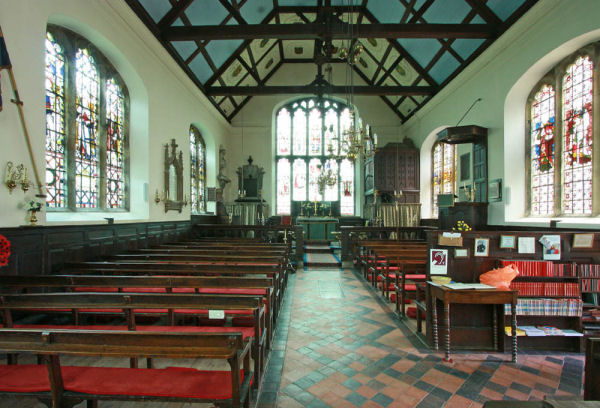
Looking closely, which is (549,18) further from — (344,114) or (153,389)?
(344,114)

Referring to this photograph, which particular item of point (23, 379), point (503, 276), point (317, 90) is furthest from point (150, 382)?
point (317, 90)

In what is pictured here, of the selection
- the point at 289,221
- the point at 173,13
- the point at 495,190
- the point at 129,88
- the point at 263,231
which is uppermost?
the point at 173,13

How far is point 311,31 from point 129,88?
4.49 m

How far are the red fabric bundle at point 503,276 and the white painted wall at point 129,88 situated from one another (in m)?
5.66

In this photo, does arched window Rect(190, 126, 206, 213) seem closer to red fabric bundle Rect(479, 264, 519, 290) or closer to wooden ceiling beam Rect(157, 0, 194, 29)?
wooden ceiling beam Rect(157, 0, 194, 29)

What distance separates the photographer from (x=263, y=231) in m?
9.84

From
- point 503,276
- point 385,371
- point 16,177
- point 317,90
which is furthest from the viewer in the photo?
point 317,90

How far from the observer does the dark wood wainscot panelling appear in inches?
149

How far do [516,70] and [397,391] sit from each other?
7373mm

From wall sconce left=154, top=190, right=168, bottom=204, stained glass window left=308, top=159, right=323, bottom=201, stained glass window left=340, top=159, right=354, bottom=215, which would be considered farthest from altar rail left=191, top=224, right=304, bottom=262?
stained glass window left=340, top=159, right=354, bottom=215

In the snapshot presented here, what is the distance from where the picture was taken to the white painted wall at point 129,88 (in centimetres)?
387

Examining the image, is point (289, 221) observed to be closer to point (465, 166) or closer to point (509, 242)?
point (465, 166)

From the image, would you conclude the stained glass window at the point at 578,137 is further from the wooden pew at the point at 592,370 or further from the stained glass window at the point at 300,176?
the stained glass window at the point at 300,176

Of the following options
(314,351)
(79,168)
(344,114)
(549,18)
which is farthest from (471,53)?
(79,168)
